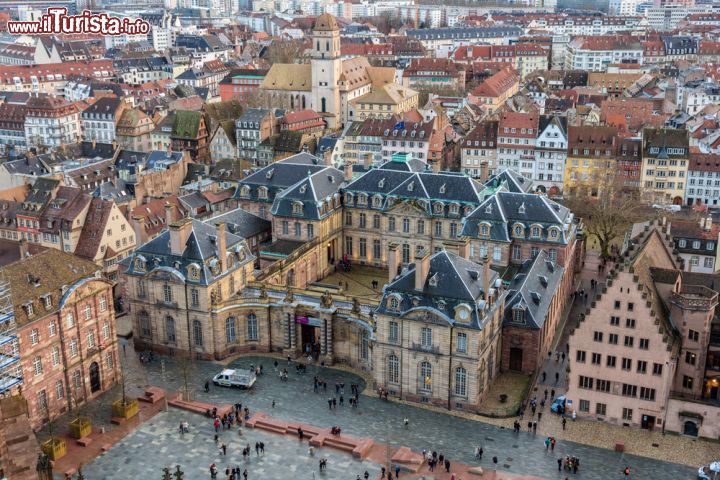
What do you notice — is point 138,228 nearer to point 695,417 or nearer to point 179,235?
point 179,235

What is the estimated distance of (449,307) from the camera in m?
82.2

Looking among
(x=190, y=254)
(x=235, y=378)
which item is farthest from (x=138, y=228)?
(x=235, y=378)

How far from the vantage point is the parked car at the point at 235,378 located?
8894cm

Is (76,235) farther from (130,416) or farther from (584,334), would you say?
(584,334)

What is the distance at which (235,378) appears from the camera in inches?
3514

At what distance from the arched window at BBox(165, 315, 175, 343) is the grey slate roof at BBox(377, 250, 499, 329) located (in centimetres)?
2611

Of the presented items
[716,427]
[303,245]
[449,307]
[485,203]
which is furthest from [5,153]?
[716,427]

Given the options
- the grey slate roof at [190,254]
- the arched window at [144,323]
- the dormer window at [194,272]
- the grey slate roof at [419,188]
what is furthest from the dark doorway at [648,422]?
the arched window at [144,323]

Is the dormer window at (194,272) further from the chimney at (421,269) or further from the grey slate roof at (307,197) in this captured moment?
the grey slate roof at (307,197)

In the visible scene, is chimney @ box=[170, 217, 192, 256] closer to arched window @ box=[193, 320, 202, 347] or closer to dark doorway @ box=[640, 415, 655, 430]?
arched window @ box=[193, 320, 202, 347]

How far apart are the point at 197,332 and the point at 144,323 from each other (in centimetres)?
714

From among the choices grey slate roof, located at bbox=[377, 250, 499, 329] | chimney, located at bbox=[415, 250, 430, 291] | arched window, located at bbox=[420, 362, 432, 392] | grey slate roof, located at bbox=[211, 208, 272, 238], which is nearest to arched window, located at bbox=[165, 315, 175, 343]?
grey slate roof, located at bbox=[211, 208, 272, 238]

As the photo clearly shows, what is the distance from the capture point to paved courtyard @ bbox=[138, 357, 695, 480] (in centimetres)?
7544

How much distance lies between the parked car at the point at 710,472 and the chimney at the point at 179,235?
186ft
